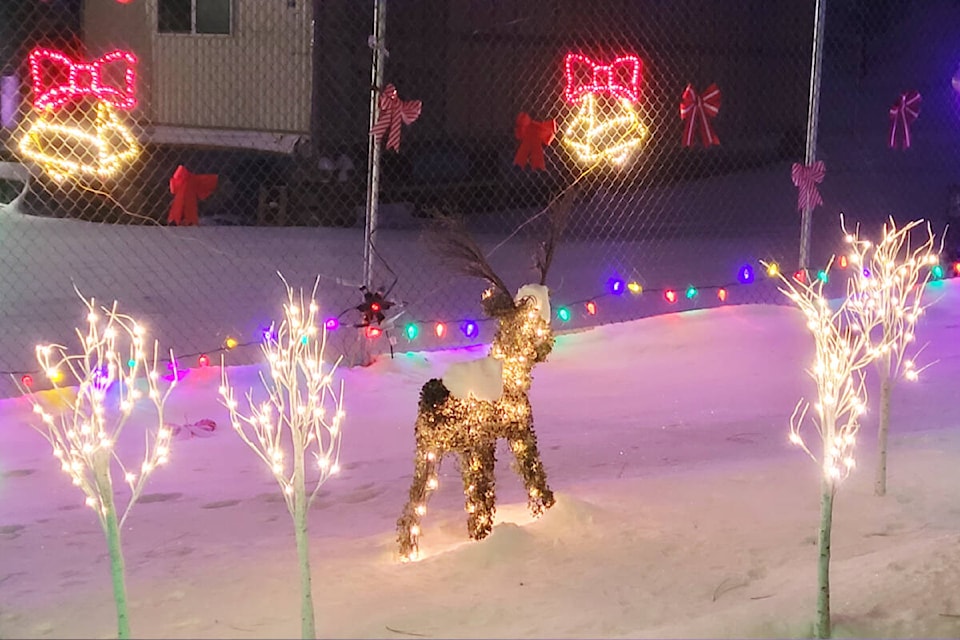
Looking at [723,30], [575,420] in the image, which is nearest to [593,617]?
[575,420]

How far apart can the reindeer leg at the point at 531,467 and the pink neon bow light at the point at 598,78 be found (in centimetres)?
529

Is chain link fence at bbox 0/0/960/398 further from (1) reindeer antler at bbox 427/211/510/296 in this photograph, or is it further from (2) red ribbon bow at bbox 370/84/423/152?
(1) reindeer antler at bbox 427/211/510/296

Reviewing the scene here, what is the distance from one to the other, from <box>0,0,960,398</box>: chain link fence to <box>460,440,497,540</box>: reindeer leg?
3542 millimetres

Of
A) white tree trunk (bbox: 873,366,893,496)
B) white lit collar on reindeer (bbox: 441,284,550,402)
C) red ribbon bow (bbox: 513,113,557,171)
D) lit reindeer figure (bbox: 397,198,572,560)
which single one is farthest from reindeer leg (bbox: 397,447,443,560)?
red ribbon bow (bbox: 513,113,557,171)

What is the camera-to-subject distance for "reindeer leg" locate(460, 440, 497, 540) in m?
4.48

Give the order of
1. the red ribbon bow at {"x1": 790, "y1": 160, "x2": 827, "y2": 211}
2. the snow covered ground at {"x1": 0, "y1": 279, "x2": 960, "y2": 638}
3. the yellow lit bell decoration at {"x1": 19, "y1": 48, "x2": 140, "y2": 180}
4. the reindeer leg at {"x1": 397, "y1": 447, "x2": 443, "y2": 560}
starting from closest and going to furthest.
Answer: the snow covered ground at {"x1": 0, "y1": 279, "x2": 960, "y2": 638}
the reindeer leg at {"x1": 397, "y1": 447, "x2": 443, "y2": 560}
the red ribbon bow at {"x1": 790, "y1": 160, "x2": 827, "y2": 211}
the yellow lit bell decoration at {"x1": 19, "y1": 48, "x2": 140, "y2": 180}

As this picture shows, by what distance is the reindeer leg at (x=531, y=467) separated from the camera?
459cm

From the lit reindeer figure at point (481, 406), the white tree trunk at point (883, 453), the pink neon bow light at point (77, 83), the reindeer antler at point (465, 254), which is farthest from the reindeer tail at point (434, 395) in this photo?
the pink neon bow light at point (77, 83)

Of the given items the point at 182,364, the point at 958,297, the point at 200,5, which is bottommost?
the point at 182,364

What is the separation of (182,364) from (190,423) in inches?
53.4

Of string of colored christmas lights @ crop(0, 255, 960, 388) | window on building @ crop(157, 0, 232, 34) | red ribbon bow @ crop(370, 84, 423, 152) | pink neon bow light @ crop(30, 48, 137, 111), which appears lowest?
string of colored christmas lights @ crop(0, 255, 960, 388)

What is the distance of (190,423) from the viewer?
6898 mm

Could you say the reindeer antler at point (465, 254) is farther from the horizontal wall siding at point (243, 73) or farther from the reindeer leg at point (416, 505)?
the horizontal wall siding at point (243, 73)

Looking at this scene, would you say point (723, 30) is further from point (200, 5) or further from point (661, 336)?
point (661, 336)
